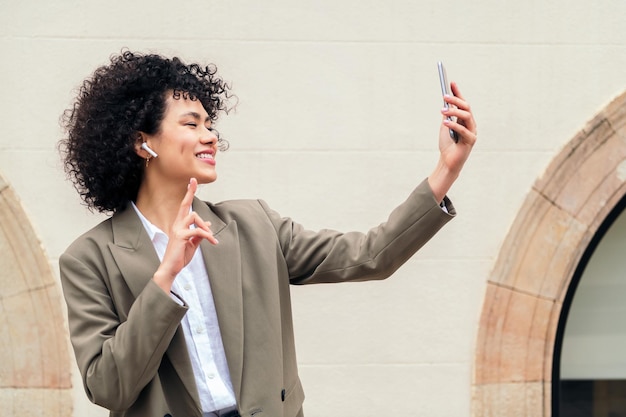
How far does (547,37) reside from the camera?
13.8ft

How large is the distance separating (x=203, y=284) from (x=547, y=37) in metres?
2.53

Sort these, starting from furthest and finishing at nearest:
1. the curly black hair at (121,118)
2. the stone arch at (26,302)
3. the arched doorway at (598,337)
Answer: the arched doorway at (598,337) → the stone arch at (26,302) → the curly black hair at (121,118)

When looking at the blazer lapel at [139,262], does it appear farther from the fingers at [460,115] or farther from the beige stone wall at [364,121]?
the beige stone wall at [364,121]

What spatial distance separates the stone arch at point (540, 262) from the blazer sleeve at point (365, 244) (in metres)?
1.92

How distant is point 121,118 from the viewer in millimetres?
2309

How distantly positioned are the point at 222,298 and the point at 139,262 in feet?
0.65

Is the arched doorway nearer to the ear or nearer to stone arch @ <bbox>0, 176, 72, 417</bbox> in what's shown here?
stone arch @ <bbox>0, 176, 72, 417</bbox>

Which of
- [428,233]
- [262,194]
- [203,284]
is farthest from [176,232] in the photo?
[262,194]

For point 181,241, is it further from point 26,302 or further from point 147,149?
point 26,302

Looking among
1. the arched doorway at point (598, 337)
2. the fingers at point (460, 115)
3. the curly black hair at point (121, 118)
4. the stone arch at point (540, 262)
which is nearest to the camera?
the fingers at point (460, 115)

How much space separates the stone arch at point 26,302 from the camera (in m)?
4.03

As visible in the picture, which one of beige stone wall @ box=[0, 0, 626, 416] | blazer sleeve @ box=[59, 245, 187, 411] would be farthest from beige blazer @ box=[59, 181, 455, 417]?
beige stone wall @ box=[0, 0, 626, 416]

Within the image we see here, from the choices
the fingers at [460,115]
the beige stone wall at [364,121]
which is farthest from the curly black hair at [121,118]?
the beige stone wall at [364,121]

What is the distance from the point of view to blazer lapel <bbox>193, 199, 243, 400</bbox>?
2.14 meters
